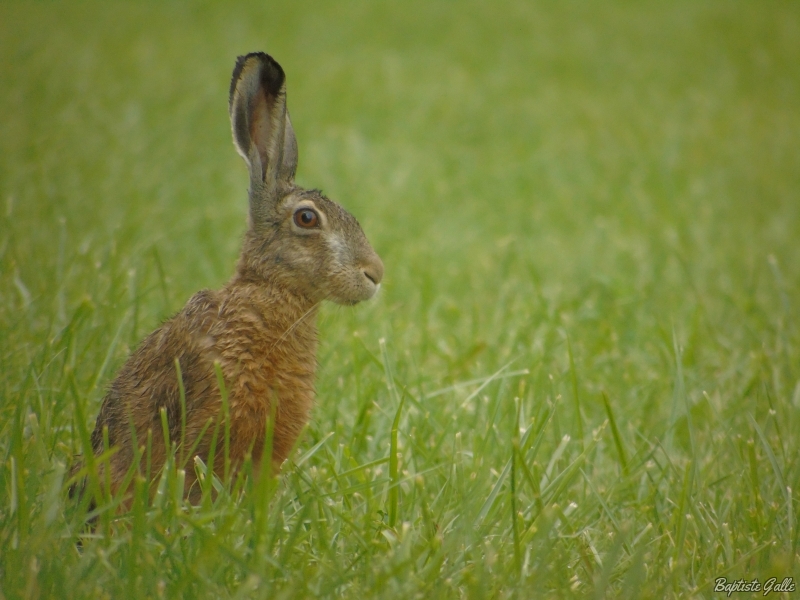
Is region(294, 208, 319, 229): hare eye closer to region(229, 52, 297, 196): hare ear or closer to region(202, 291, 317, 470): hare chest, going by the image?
region(229, 52, 297, 196): hare ear

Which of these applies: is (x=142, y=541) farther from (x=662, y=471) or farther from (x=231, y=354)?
(x=662, y=471)

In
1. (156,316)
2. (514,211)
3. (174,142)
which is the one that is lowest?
(156,316)

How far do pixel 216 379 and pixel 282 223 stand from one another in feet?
2.15

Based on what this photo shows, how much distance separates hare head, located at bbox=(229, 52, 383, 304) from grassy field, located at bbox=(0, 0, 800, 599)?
392 millimetres

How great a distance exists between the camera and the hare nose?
9.66 feet

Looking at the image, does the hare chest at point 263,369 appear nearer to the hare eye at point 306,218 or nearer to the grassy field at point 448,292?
the grassy field at point 448,292

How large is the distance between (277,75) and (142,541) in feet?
5.02

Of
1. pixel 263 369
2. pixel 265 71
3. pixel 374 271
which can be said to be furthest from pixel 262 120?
pixel 263 369

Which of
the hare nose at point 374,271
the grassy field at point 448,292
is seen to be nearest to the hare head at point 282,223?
the hare nose at point 374,271

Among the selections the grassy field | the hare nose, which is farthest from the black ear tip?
the grassy field

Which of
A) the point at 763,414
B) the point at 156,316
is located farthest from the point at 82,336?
the point at 763,414

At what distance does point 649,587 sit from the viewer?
227 cm

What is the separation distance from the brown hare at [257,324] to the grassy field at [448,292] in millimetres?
167

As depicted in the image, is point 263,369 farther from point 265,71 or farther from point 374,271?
point 265,71
